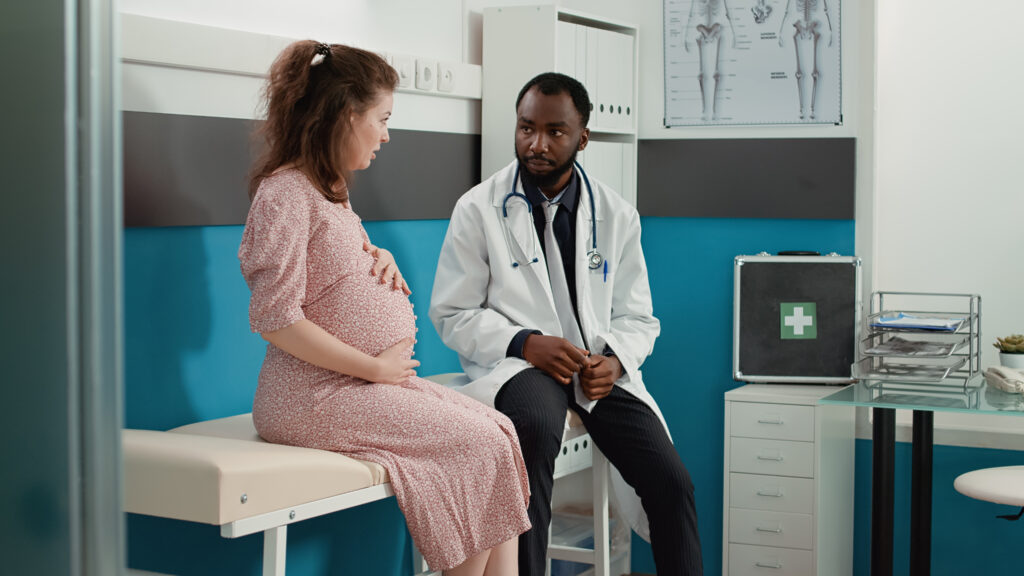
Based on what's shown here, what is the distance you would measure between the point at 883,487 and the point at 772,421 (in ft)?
1.49

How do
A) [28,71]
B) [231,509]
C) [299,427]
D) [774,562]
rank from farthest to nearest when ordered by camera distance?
[774,562] → [299,427] → [231,509] → [28,71]

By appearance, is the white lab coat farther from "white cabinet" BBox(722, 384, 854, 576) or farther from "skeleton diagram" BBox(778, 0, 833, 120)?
"skeleton diagram" BBox(778, 0, 833, 120)

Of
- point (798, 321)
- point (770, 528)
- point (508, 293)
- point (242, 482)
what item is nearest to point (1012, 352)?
point (798, 321)

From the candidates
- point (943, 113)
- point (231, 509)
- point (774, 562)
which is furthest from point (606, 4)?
point (231, 509)

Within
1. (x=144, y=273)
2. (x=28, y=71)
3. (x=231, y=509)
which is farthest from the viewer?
(x=144, y=273)

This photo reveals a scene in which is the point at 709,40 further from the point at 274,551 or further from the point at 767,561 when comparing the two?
the point at 274,551

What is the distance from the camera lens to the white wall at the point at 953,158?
310 cm

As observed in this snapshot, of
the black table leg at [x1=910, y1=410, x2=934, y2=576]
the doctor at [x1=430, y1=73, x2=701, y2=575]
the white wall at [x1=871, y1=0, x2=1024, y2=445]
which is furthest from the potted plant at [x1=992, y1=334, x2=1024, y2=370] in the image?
the doctor at [x1=430, y1=73, x2=701, y2=575]

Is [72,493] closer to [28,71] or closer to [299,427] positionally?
[28,71]

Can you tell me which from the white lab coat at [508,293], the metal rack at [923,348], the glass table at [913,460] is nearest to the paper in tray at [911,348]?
the metal rack at [923,348]

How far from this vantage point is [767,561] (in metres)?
3.04

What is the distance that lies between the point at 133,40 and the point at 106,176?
1298mm

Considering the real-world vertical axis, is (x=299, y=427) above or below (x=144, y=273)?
below

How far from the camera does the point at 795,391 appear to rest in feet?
10.2
